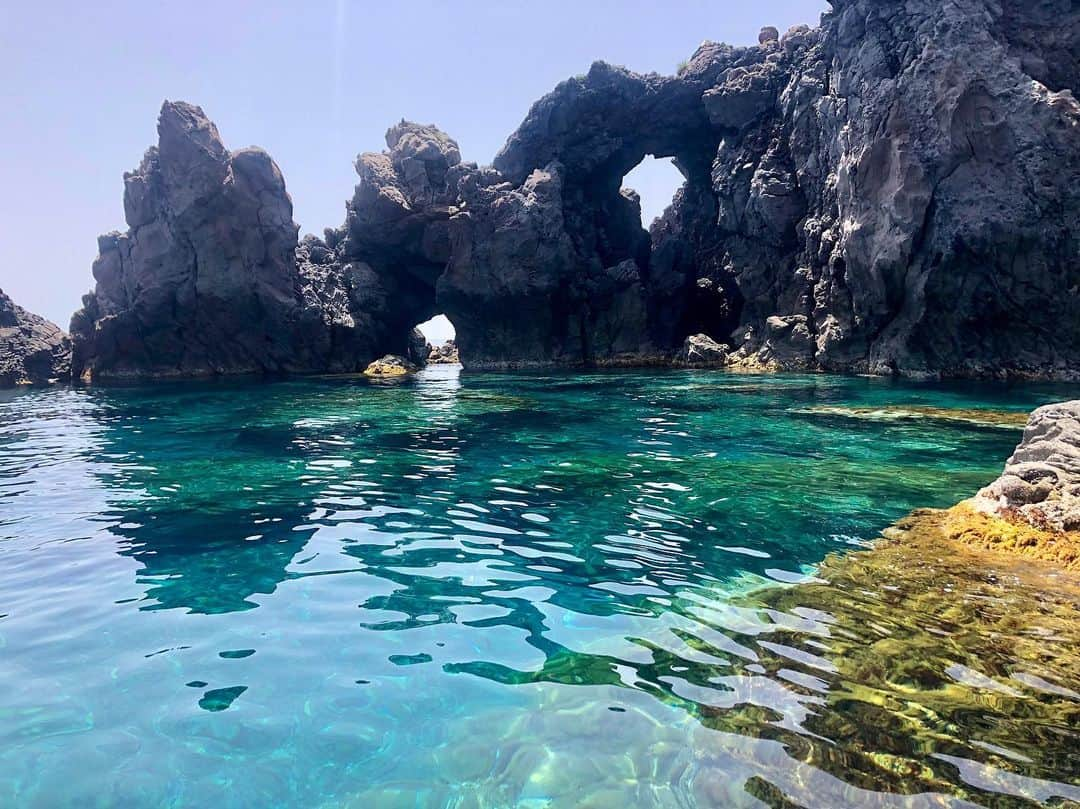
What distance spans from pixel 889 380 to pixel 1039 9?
20043 mm

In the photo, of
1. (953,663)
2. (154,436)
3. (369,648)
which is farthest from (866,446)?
(154,436)

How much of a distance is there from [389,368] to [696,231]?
1120 inches

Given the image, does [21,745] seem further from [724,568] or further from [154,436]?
[154,436]

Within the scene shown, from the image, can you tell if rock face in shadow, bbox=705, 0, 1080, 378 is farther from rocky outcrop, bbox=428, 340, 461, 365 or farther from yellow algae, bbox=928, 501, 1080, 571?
rocky outcrop, bbox=428, 340, 461, 365

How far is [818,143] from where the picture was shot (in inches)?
1646

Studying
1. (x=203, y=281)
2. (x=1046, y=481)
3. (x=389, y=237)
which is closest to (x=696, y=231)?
(x=389, y=237)

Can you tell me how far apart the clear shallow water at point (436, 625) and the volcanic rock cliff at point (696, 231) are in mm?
22943

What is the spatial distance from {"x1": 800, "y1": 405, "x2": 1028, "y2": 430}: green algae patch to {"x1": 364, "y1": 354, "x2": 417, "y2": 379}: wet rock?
3439 cm

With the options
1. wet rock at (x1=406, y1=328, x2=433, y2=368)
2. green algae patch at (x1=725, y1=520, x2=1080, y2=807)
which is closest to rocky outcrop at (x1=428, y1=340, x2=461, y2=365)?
wet rock at (x1=406, y1=328, x2=433, y2=368)

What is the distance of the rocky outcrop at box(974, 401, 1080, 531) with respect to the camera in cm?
690

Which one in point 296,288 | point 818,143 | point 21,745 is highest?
point 818,143

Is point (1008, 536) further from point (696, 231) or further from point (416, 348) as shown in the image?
point (416, 348)

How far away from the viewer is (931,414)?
59.7 ft

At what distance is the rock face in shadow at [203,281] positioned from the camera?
158 feet
